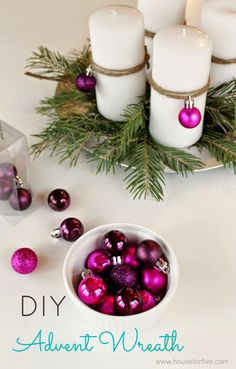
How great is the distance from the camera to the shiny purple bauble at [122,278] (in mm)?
507

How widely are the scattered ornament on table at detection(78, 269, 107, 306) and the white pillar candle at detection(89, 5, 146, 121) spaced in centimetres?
26

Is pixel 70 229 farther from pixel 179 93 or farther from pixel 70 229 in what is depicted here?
pixel 179 93

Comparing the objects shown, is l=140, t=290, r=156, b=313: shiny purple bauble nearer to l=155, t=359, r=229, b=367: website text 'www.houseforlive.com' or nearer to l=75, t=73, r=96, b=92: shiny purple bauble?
l=155, t=359, r=229, b=367: website text 'www.houseforlive.com'

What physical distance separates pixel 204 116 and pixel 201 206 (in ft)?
0.42

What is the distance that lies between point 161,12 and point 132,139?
18 cm

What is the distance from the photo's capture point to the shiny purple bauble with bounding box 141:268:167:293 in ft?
1.66

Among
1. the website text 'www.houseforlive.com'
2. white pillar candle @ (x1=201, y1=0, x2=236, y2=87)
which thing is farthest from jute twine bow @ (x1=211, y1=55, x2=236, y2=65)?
the website text 'www.houseforlive.com'

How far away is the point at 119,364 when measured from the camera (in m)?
0.49

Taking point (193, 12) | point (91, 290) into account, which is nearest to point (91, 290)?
point (91, 290)

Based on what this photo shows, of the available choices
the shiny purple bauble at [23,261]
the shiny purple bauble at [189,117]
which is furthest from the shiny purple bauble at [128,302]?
the shiny purple bauble at [189,117]

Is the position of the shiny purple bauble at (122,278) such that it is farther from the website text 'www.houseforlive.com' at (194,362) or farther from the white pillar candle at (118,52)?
the white pillar candle at (118,52)

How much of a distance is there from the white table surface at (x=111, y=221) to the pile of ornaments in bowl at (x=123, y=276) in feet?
0.13

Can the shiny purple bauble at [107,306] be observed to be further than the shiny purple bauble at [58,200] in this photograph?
No

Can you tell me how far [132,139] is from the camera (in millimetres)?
649
